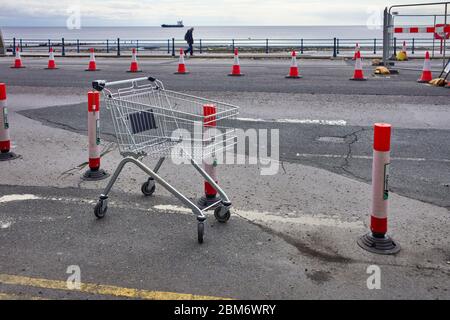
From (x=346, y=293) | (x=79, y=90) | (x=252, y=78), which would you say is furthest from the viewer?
(x=252, y=78)

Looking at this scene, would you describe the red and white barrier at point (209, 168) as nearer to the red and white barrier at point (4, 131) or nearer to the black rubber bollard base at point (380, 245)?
the black rubber bollard base at point (380, 245)

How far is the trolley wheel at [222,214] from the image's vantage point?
518 cm

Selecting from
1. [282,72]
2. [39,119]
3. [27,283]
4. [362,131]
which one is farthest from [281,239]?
[282,72]

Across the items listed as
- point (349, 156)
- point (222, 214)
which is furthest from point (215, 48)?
point (222, 214)

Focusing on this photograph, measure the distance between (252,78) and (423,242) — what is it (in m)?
13.4

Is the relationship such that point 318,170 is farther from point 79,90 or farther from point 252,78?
point 252,78

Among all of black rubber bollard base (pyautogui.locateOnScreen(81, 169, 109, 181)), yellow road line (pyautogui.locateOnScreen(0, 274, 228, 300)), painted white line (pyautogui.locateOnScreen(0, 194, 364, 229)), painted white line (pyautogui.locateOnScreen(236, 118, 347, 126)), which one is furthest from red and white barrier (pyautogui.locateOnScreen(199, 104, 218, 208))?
painted white line (pyautogui.locateOnScreen(236, 118, 347, 126))

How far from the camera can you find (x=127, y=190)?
626 centimetres

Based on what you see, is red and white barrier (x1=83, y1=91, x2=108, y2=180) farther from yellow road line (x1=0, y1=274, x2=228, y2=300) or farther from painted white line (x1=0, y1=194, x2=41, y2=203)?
yellow road line (x1=0, y1=274, x2=228, y2=300)

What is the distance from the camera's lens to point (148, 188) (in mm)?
6020

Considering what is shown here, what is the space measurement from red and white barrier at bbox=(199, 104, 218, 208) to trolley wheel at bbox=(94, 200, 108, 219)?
0.99 m

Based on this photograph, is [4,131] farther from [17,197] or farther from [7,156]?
[17,197]

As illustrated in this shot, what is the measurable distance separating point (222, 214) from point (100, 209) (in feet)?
3.97

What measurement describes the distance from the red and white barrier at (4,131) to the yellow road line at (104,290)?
392cm
